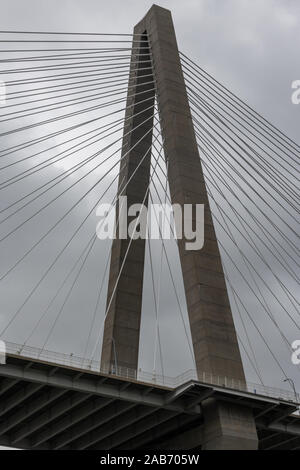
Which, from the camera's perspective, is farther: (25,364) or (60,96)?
(60,96)

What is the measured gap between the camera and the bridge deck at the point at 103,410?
104 feet

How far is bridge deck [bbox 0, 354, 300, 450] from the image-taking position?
31719 millimetres

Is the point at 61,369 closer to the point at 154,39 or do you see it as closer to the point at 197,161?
the point at 197,161

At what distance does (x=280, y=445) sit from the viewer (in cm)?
4034

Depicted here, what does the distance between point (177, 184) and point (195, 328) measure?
8322 millimetres

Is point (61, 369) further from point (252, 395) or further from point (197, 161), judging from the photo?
point (197, 161)

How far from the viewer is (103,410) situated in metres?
35.3

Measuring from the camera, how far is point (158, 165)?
4100 cm

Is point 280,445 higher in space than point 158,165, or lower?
lower
